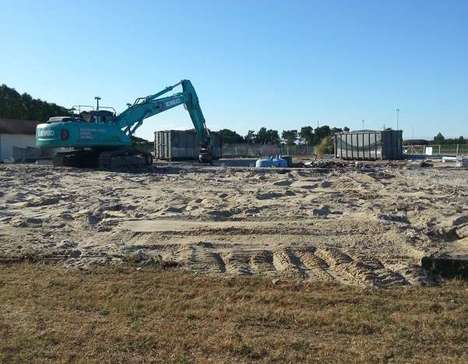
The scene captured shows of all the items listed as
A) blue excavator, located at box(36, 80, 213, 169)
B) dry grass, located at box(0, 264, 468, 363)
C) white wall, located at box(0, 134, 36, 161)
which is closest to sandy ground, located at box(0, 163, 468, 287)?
dry grass, located at box(0, 264, 468, 363)

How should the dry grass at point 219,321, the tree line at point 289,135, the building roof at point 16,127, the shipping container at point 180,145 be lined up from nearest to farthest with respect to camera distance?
the dry grass at point 219,321 → the shipping container at point 180,145 → the building roof at point 16,127 → the tree line at point 289,135

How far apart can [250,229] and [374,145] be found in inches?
1524

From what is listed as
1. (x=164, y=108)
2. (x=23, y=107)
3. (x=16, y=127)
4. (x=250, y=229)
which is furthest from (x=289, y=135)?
(x=250, y=229)

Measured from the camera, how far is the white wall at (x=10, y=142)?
58375 millimetres

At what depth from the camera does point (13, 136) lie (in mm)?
59906

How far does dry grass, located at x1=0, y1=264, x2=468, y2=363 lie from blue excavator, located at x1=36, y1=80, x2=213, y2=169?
24.6 m

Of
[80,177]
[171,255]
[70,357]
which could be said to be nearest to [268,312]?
[70,357]

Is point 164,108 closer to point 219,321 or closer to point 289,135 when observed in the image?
point 219,321

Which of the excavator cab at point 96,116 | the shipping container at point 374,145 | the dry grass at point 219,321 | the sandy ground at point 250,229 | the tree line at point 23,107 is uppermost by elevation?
the tree line at point 23,107

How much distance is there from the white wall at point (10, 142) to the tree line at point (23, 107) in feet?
66.0

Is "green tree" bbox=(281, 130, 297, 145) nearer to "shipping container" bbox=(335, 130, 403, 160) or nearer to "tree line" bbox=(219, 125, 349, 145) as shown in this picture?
"tree line" bbox=(219, 125, 349, 145)

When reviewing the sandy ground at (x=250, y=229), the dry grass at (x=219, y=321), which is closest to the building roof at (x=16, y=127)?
the sandy ground at (x=250, y=229)

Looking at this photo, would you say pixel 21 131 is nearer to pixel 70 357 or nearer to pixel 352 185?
pixel 352 185

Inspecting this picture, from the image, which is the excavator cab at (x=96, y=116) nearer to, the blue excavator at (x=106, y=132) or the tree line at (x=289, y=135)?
the blue excavator at (x=106, y=132)
